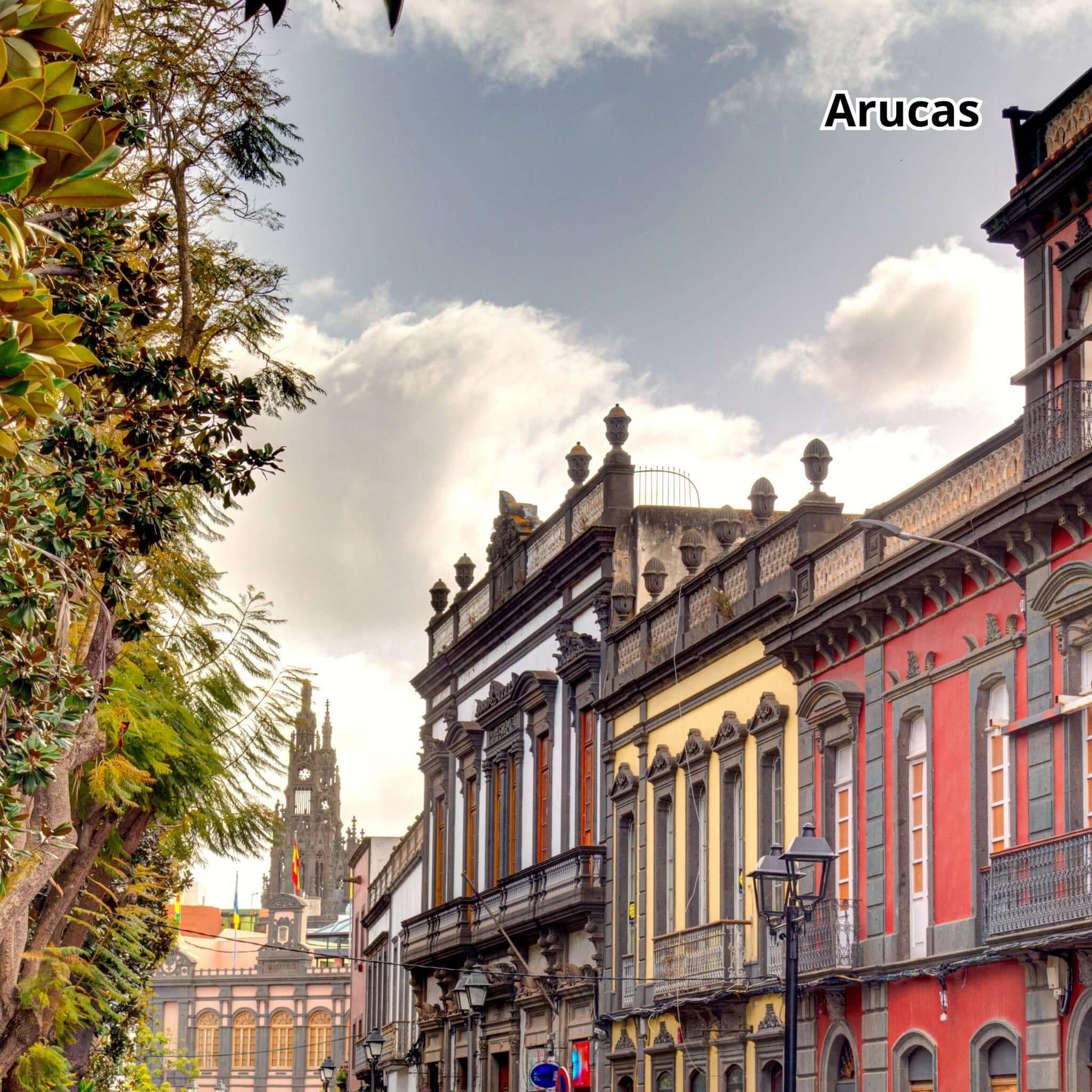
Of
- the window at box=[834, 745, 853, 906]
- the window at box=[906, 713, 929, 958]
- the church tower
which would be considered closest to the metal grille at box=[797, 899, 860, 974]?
the window at box=[834, 745, 853, 906]

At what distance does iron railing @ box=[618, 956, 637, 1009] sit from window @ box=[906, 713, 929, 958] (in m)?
8.13

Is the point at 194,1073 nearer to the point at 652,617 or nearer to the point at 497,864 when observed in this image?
the point at 497,864

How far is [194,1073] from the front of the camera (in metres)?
45.7

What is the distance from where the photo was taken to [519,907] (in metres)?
31.4

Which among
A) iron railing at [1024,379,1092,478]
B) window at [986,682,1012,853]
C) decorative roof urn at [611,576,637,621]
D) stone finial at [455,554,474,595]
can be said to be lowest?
window at [986,682,1012,853]

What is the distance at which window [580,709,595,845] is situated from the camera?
2927 centimetres

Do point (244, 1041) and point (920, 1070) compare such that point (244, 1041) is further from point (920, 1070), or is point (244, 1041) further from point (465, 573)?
point (920, 1070)

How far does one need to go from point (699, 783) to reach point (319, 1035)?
2760 inches

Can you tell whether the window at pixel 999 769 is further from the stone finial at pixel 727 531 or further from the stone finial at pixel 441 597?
the stone finial at pixel 441 597

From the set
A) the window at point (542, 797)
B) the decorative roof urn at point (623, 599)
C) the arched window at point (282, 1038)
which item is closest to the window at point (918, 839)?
the decorative roof urn at point (623, 599)

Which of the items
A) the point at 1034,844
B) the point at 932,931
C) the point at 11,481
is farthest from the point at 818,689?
the point at 11,481

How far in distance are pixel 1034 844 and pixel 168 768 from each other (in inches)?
266

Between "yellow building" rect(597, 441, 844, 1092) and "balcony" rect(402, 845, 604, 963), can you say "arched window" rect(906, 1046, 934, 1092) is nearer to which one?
"yellow building" rect(597, 441, 844, 1092)

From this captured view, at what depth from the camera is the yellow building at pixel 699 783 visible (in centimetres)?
2195
